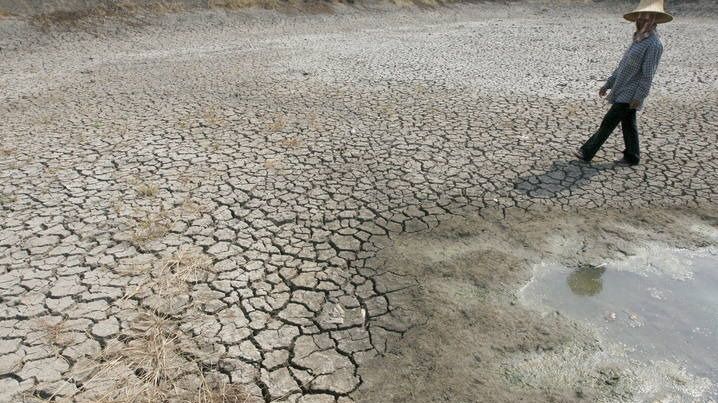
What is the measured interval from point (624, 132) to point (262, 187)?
386 centimetres

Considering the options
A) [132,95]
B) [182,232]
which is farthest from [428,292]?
[132,95]

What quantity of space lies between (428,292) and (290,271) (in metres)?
1.05

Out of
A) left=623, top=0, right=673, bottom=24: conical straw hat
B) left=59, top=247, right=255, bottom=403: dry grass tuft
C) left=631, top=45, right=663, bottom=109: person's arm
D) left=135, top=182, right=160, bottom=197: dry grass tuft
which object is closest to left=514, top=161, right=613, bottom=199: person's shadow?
left=631, top=45, right=663, bottom=109: person's arm

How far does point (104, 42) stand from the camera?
11.7 meters

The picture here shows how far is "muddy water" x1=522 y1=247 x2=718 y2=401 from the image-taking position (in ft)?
9.80

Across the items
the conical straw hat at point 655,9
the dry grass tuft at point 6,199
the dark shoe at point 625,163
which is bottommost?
the dry grass tuft at point 6,199

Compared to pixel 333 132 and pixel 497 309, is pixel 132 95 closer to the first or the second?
pixel 333 132

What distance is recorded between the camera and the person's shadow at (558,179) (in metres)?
4.77

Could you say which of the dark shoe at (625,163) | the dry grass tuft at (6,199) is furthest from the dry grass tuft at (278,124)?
the dark shoe at (625,163)

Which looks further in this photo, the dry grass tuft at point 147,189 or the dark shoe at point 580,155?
the dark shoe at point 580,155

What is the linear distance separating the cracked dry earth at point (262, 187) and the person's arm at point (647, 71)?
2.55 feet

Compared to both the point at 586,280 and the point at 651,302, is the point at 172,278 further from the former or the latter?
the point at 651,302

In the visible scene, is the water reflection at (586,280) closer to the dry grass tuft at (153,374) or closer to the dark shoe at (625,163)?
the dark shoe at (625,163)

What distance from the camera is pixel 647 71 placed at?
465cm
